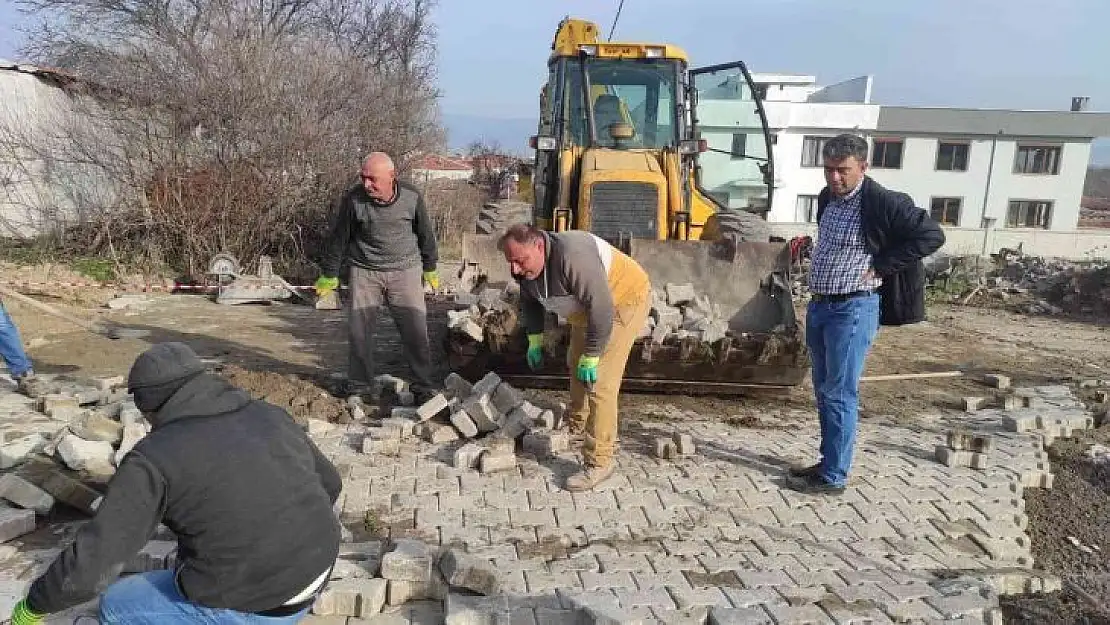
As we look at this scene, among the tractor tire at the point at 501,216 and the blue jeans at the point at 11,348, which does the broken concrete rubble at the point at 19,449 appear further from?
the tractor tire at the point at 501,216

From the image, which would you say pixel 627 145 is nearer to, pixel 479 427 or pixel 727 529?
pixel 479 427

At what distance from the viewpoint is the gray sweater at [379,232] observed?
5.62 meters

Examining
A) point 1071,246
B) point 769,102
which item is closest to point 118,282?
point 769,102

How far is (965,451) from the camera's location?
5152 millimetres

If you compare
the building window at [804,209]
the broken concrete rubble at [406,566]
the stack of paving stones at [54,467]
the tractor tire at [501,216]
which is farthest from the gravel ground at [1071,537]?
the building window at [804,209]

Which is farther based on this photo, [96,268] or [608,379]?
[96,268]

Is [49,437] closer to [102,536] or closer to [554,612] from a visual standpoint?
[102,536]

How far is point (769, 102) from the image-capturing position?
28.5 meters

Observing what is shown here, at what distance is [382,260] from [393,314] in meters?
0.48

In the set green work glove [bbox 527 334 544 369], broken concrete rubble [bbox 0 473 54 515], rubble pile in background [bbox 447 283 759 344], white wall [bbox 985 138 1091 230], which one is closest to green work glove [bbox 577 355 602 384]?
green work glove [bbox 527 334 544 369]

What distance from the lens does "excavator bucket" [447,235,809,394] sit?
5801mm

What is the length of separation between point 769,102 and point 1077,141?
12.6 metres

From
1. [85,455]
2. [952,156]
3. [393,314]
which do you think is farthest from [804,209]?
[85,455]

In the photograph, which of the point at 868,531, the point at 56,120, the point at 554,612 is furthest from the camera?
the point at 56,120
